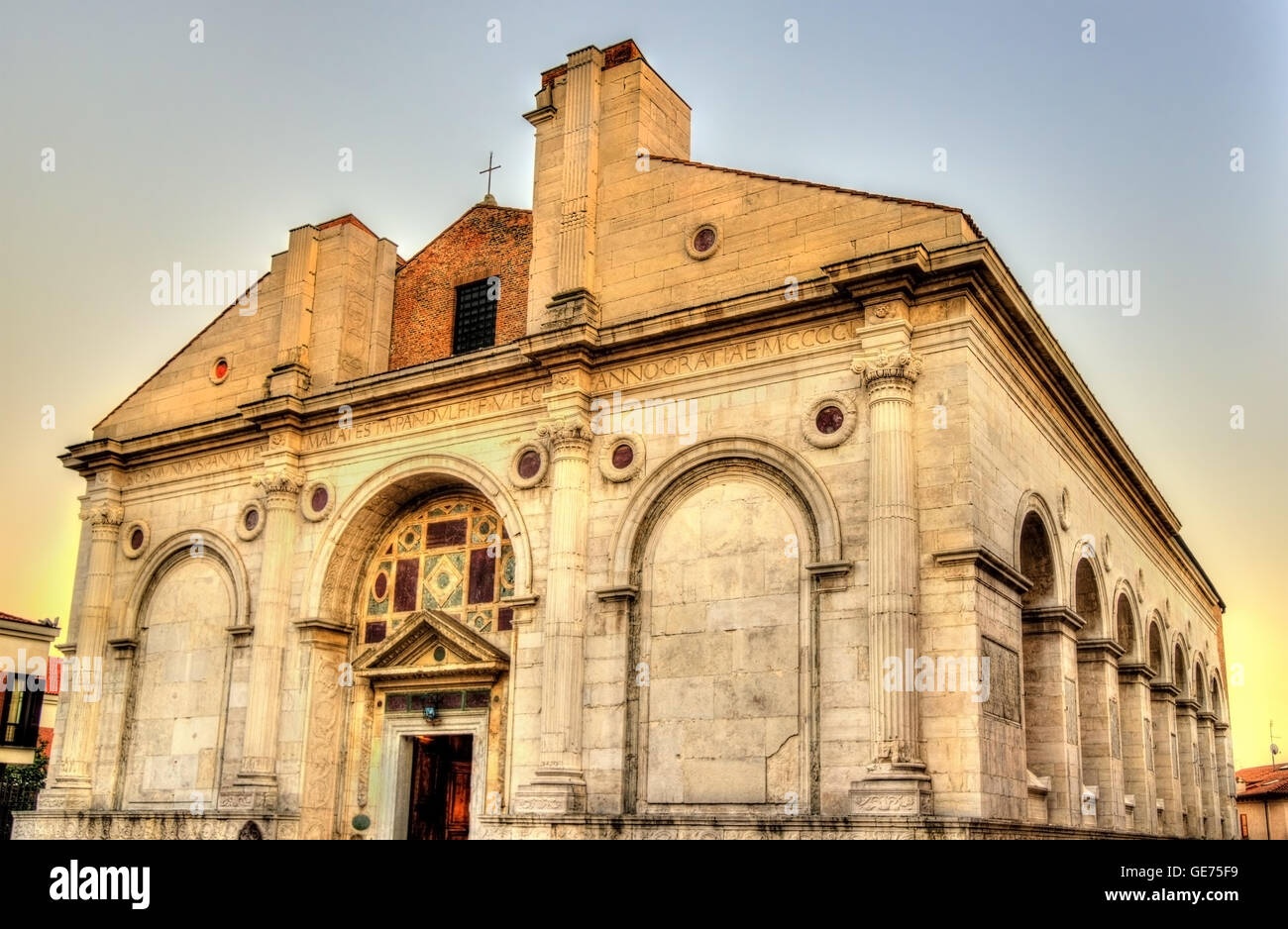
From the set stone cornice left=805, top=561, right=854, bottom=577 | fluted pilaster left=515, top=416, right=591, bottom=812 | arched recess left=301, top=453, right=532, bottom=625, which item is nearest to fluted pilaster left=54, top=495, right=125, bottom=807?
arched recess left=301, top=453, right=532, bottom=625

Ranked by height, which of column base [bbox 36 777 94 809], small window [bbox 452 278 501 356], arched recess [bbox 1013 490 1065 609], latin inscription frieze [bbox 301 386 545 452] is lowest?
column base [bbox 36 777 94 809]

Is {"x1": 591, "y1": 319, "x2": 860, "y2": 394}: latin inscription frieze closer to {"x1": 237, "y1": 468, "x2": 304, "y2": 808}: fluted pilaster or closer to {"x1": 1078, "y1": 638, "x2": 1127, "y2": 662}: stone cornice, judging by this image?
{"x1": 237, "y1": 468, "x2": 304, "y2": 808}: fluted pilaster

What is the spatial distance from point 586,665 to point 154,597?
10.3m

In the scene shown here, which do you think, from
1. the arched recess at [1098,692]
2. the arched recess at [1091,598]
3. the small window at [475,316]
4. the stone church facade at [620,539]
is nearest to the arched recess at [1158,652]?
the stone church facade at [620,539]

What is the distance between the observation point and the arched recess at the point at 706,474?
53.7ft

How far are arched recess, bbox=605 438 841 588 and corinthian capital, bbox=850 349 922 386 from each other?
1488 millimetres

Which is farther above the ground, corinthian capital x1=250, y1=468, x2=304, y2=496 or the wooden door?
corinthian capital x1=250, y1=468, x2=304, y2=496

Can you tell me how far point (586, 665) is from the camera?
58.4 feet

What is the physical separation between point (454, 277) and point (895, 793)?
12.7 metres

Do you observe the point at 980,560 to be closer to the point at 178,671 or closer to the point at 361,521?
the point at 361,521

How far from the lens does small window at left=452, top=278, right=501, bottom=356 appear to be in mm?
22094
